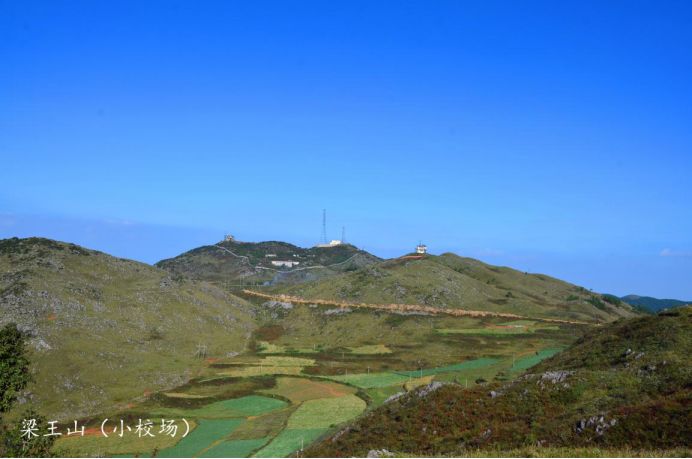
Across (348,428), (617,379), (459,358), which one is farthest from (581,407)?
(459,358)

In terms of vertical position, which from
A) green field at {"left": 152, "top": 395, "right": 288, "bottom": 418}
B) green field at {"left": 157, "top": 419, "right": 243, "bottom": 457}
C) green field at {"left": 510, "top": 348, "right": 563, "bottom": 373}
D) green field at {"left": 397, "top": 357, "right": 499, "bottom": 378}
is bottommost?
green field at {"left": 157, "top": 419, "right": 243, "bottom": 457}

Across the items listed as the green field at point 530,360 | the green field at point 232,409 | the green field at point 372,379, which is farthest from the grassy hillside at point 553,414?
the green field at point 372,379

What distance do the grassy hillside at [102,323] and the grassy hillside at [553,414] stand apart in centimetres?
5587

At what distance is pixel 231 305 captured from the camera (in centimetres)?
17112

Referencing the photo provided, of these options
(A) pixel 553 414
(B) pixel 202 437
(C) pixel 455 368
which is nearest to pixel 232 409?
(B) pixel 202 437

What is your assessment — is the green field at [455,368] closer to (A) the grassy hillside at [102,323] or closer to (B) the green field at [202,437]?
(B) the green field at [202,437]

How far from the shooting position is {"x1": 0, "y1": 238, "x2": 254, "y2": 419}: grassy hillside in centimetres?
9181

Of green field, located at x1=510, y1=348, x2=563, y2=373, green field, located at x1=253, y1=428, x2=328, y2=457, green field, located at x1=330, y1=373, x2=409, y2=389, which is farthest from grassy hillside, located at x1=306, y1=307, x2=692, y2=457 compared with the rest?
green field, located at x1=330, y1=373, x2=409, y2=389

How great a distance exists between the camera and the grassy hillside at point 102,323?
9181 centimetres

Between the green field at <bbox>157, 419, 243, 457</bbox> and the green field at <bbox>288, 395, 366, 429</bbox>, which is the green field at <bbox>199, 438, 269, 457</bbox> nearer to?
the green field at <bbox>157, 419, 243, 457</bbox>

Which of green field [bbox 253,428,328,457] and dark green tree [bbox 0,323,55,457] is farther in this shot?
green field [bbox 253,428,328,457]

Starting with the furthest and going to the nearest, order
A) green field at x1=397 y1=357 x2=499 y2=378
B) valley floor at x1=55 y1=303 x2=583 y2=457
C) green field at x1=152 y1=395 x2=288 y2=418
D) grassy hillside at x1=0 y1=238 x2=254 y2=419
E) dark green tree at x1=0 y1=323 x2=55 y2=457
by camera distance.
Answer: green field at x1=397 y1=357 x2=499 y2=378 < grassy hillside at x1=0 y1=238 x2=254 y2=419 < green field at x1=152 y1=395 x2=288 y2=418 < valley floor at x1=55 y1=303 x2=583 y2=457 < dark green tree at x1=0 y1=323 x2=55 y2=457

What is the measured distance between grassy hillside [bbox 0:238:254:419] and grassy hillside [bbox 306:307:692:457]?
55872 mm

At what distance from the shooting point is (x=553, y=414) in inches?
1762
